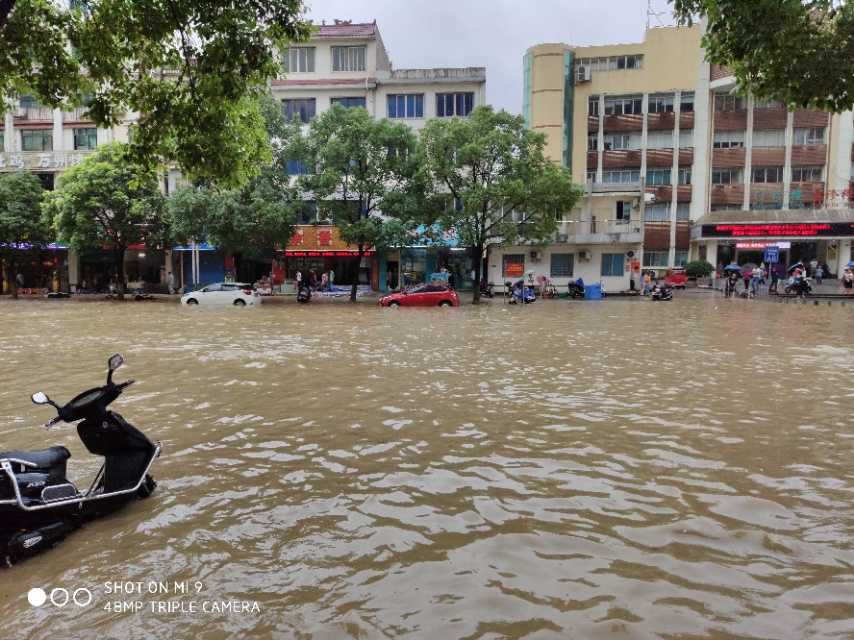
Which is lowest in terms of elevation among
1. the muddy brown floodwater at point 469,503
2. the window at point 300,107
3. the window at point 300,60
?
the muddy brown floodwater at point 469,503

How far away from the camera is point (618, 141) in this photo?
47.9 m

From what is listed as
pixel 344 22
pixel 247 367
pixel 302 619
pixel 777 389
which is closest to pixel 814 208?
→ pixel 344 22

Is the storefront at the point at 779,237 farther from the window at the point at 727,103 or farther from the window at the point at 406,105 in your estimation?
the window at the point at 406,105

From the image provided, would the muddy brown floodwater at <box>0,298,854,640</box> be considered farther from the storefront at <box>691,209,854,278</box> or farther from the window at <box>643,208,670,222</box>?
the window at <box>643,208,670,222</box>

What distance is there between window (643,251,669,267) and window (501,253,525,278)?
Result: 11746 mm

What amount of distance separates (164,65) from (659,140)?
4535 cm

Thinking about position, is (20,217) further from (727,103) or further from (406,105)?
(727,103)

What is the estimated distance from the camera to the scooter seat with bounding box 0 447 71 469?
416cm

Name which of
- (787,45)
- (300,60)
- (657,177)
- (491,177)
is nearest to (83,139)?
(300,60)

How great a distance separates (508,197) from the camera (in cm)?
3041

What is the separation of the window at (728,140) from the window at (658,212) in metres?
5.85

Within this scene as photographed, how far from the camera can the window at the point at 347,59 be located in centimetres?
4191

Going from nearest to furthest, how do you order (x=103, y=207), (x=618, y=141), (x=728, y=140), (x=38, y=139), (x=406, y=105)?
(x=103, y=207) < (x=406, y=105) < (x=38, y=139) < (x=728, y=140) < (x=618, y=141)

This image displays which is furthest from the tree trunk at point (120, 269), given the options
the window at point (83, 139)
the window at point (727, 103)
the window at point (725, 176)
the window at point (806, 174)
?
the window at point (806, 174)
